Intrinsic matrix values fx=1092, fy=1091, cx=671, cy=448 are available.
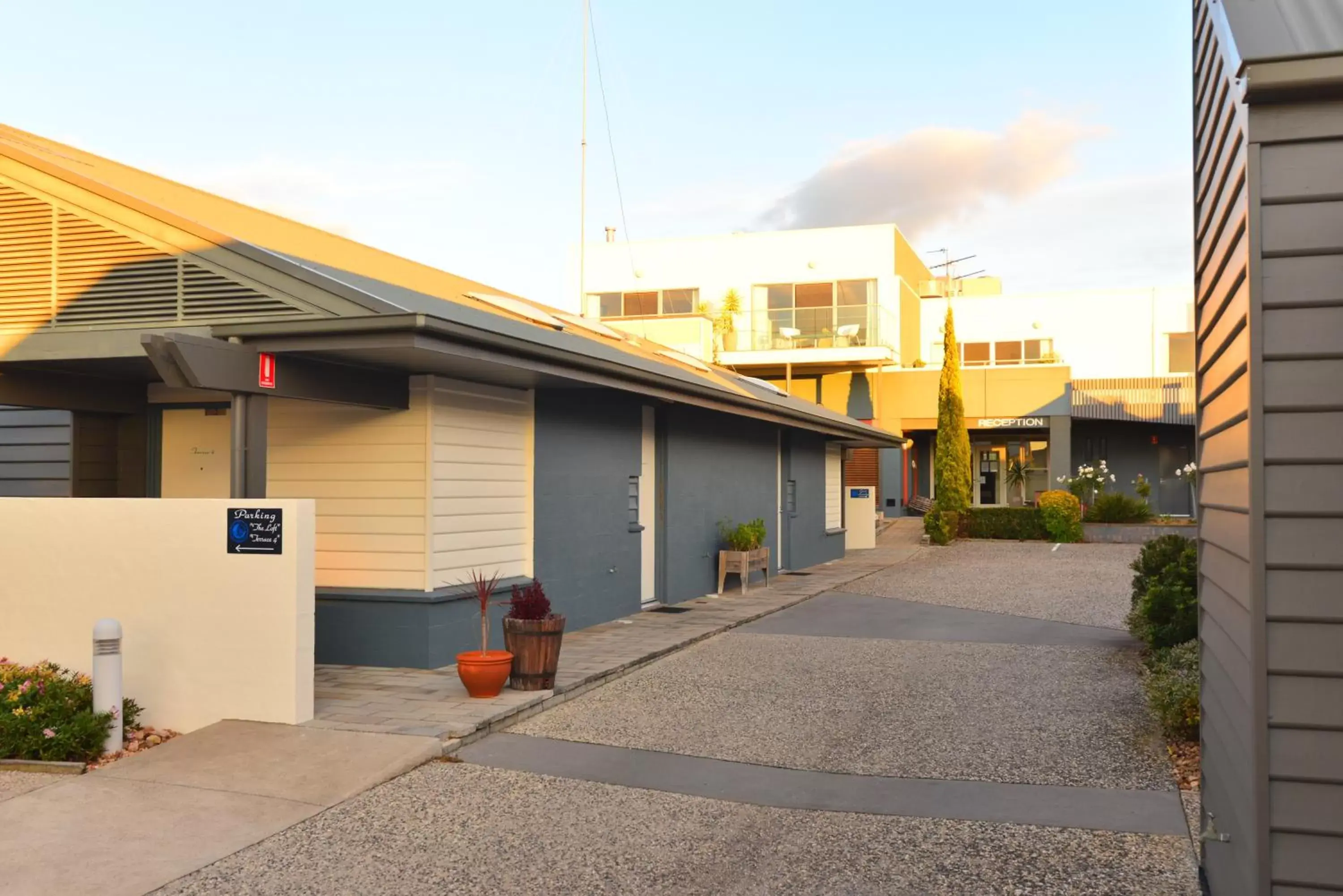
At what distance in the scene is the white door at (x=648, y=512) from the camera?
14.5 metres

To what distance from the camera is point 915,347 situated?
129 ft

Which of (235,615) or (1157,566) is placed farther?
(1157,566)

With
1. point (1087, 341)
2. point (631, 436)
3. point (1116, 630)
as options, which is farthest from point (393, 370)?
point (1087, 341)

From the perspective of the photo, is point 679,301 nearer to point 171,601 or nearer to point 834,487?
point 834,487

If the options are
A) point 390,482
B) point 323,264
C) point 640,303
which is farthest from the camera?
point 640,303

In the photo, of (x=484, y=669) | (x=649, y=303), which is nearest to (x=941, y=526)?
(x=649, y=303)

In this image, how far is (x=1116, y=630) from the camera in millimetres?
13164

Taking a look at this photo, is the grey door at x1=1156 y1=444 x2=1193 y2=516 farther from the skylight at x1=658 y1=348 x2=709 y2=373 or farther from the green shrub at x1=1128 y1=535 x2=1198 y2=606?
the green shrub at x1=1128 y1=535 x2=1198 y2=606

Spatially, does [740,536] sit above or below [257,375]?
below

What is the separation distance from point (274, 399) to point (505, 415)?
2.25 m

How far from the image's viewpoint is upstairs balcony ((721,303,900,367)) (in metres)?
32.7

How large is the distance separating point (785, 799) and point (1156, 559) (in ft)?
20.2

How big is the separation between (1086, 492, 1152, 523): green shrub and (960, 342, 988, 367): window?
10.9 m

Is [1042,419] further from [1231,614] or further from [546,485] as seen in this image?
[1231,614]
